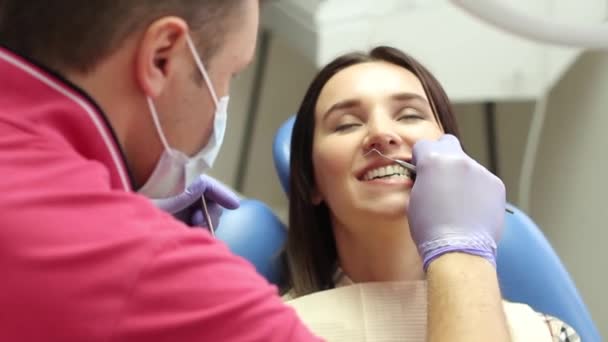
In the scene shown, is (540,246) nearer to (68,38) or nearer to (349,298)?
(349,298)

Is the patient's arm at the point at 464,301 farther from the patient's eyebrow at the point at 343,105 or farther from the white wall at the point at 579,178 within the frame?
the white wall at the point at 579,178

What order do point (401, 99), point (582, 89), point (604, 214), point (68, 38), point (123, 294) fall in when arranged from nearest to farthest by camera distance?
point (123, 294) < point (68, 38) < point (401, 99) < point (604, 214) < point (582, 89)

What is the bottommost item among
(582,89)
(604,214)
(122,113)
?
(604,214)

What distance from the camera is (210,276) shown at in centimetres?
69

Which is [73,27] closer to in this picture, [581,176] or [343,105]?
[343,105]

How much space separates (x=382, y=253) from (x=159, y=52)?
0.67 metres

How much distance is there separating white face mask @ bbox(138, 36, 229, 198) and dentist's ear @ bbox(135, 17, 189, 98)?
37 mm

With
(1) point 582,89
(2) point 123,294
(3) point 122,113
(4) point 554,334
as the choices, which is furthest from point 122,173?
(1) point 582,89

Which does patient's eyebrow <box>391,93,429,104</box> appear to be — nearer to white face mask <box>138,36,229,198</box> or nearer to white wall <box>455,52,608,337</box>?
white face mask <box>138,36,229,198</box>

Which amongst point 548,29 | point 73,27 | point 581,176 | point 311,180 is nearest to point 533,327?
point 311,180

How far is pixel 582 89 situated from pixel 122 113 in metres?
1.63

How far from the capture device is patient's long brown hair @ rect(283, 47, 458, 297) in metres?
1.44

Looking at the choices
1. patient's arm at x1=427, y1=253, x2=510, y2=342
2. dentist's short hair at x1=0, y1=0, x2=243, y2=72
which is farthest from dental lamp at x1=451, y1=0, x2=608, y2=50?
dentist's short hair at x1=0, y1=0, x2=243, y2=72

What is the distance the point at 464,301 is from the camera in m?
0.94
